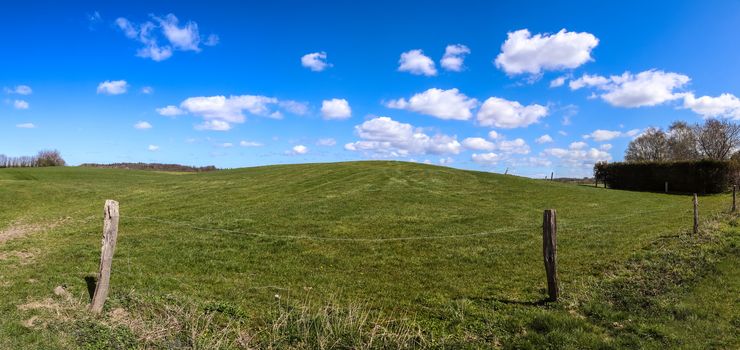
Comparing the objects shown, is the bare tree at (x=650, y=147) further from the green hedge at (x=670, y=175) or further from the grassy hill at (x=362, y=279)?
the grassy hill at (x=362, y=279)

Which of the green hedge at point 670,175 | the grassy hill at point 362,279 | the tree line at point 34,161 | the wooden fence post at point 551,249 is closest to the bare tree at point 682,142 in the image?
the green hedge at point 670,175

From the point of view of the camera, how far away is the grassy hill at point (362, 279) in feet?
23.2

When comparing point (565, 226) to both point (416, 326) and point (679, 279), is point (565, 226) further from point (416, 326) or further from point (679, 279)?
point (416, 326)

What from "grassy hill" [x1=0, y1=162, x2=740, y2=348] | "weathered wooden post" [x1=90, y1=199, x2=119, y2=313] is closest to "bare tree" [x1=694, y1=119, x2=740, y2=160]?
"grassy hill" [x1=0, y1=162, x2=740, y2=348]

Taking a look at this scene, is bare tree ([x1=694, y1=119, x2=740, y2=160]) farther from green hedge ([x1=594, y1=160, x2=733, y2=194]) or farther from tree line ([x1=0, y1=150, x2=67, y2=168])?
tree line ([x1=0, y1=150, x2=67, y2=168])

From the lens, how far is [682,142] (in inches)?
2872

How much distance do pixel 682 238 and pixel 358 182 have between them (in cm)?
2329

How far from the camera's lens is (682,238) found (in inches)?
560

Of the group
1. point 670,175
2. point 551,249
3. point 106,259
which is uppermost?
point 670,175

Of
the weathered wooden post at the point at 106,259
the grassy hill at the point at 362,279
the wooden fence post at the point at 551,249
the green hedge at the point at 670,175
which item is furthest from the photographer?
the green hedge at the point at 670,175

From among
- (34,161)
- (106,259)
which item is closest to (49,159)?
(34,161)

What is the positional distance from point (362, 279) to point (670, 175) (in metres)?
49.5

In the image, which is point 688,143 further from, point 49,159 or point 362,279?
point 49,159

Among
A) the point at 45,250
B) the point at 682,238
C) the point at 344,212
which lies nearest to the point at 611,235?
the point at 682,238
